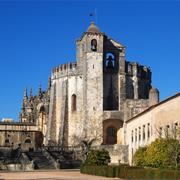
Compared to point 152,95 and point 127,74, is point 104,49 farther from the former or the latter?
point 152,95

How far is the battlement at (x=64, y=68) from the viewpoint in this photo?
72062 millimetres

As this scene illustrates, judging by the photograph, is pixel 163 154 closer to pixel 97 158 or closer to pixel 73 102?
pixel 97 158

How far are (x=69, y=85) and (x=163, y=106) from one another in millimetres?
29188

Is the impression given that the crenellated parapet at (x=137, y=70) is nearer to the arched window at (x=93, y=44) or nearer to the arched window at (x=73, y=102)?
the arched window at (x=93, y=44)

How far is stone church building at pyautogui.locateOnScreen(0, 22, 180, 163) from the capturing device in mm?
66562

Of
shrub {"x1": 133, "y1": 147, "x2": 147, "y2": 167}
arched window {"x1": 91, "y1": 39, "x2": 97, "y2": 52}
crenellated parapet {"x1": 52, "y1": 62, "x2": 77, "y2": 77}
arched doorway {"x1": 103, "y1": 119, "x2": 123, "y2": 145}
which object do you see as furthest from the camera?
crenellated parapet {"x1": 52, "y1": 62, "x2": 77, "y2": 77}

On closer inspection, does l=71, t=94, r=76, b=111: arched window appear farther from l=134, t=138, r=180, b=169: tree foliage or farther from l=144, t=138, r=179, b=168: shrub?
l=144, t=138, r=179, b=168: shrub

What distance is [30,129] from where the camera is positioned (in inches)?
3324

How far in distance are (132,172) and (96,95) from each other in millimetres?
34223

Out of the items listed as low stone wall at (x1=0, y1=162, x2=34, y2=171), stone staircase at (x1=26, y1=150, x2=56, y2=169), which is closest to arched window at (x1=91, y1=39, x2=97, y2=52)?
stone staircase at (x1=26, y1=150, x2=56, y2=169)

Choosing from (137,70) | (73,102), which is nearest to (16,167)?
(73,102)

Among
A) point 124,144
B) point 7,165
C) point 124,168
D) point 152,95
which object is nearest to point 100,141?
point 124,144

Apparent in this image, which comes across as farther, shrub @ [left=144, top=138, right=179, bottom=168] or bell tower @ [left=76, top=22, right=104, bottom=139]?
bell tower @ [left=76, top=22, right=104, bottom=139]

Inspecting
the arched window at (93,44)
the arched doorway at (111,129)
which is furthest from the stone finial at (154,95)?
the arched window at (93,44)
